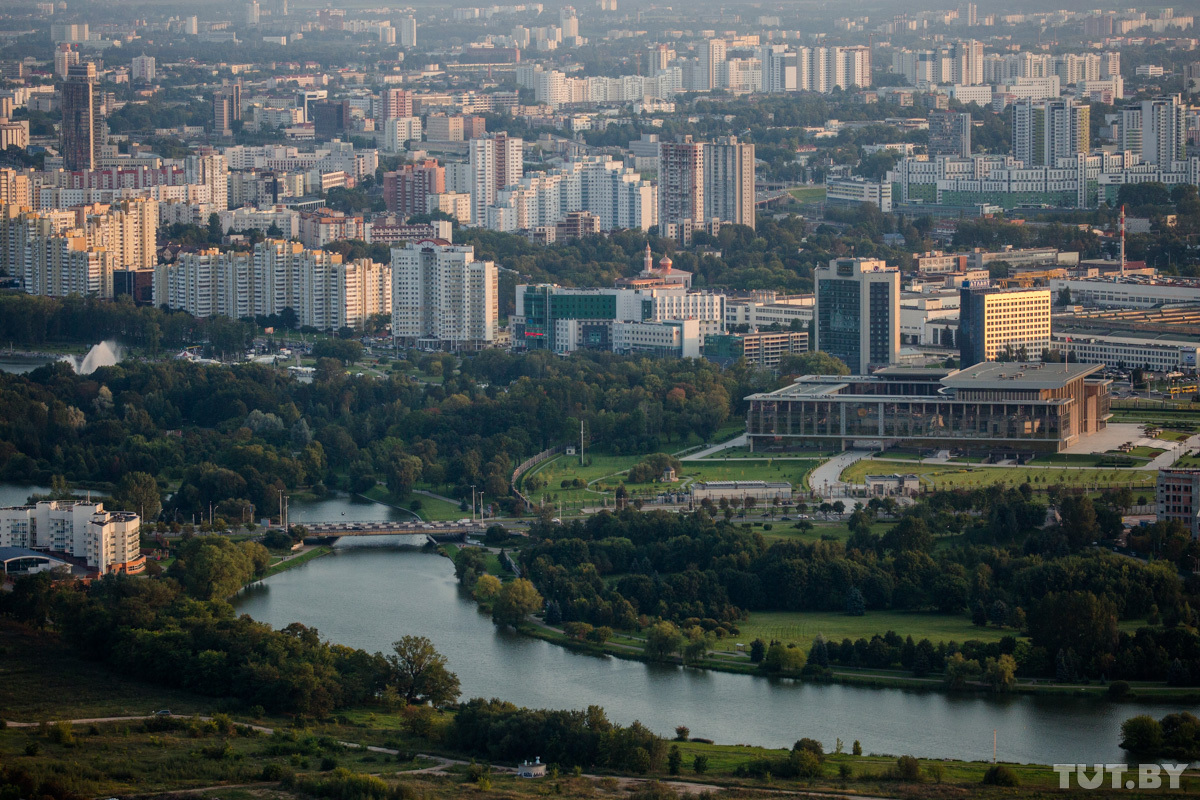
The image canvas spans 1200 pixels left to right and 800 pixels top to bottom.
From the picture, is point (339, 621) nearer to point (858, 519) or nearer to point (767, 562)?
point (767, 562)

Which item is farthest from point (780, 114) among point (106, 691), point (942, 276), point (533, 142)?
point (106, 691)

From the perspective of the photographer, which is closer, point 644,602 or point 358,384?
point 644,602

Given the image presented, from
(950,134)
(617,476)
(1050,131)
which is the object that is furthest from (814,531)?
(950,134)

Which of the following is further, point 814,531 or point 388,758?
point 814,531

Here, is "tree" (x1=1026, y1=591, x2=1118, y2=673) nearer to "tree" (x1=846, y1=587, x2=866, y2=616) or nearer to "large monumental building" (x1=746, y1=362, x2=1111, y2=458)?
"tree" (x1=846, y1=587, x2=866, y2=616)

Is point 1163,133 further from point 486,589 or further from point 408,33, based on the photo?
point 408,33

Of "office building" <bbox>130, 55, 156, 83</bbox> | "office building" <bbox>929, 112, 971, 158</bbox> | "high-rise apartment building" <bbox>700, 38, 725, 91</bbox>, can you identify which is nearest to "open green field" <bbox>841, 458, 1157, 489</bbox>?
"office building" <bbox>929, 112, 971, 158</bbox>

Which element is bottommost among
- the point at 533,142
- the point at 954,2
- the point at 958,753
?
the point at 958,753

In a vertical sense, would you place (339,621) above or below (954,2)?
below
